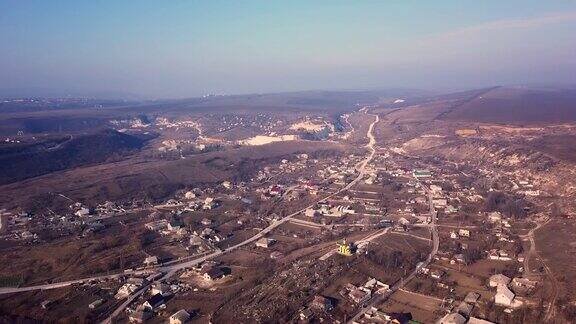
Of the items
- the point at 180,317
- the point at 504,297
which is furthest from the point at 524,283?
the point at 180,317

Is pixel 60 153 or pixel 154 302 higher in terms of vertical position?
pixel 60 153

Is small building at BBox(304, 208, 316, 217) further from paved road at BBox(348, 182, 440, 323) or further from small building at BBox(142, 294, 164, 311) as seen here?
small building at BBox(142, 294, 164, 311)

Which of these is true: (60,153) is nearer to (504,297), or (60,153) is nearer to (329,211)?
(329,211)

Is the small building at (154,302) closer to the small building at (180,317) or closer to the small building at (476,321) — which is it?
the small building at (180,317)

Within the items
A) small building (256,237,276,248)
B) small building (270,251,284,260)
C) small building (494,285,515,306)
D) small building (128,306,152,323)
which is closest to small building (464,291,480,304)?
small building (494,285,515,306)

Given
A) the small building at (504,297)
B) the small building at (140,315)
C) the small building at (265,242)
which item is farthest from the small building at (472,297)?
the small building at (140,315)

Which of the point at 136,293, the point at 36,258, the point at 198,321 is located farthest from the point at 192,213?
the point at 198,321

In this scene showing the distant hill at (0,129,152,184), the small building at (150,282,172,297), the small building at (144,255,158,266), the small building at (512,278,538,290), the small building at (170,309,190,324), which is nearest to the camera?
the small building at (170,309,190,324)

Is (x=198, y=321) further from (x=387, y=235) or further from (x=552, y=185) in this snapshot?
(x=552, y=185)
